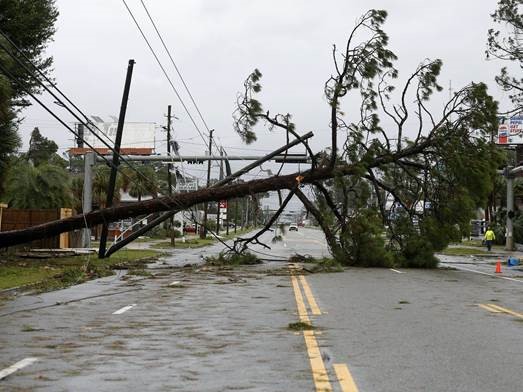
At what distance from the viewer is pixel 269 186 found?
88.9ft

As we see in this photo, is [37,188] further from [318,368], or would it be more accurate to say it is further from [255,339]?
[318,368]

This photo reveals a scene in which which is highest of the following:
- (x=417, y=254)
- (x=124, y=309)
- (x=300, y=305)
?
(x=417, y=254)

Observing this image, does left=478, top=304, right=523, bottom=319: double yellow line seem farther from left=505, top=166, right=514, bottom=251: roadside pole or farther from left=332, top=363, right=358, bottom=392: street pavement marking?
left=505, top=166, right=514, bottom=251: roadside pole

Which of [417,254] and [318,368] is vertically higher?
[417,254]

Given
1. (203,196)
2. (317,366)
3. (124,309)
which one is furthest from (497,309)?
(203,196)

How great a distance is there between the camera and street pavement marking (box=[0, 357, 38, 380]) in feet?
24.9

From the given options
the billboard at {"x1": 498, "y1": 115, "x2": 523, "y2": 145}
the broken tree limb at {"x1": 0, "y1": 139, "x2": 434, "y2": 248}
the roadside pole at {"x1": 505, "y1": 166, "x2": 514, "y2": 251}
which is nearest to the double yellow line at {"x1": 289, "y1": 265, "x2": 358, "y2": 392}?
the broken tree limb at {"x1": 0, "y1": 139, "x2": 434, "y2": 248}

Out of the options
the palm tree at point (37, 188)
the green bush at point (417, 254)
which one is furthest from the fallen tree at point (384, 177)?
the palm tree at point (37, 188)

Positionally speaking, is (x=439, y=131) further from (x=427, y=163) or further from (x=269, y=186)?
(x=269, y=186)

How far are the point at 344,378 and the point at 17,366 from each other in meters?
3.70

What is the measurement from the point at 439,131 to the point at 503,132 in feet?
93.3

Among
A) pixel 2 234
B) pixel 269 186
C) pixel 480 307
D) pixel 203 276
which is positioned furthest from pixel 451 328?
pixel 2 234

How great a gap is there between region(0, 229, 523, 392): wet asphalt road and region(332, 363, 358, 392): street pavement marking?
0.07m

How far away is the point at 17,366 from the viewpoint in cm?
800
